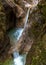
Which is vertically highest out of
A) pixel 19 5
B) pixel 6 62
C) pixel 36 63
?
pixel 36 63

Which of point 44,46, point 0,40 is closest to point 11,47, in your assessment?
point 0,40

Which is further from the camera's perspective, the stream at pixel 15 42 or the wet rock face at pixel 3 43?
the wet rock face at pixel 3 43

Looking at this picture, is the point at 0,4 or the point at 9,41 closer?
the point at 9,41

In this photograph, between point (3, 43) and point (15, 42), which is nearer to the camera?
point (3, 43)

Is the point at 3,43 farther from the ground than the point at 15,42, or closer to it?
farther from the ground

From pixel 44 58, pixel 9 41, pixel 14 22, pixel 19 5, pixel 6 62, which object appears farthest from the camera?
pixel 19 5

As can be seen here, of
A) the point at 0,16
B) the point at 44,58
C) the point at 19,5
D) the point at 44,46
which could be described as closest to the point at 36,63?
the point at 44,58

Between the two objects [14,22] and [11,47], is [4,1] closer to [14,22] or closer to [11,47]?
[14,22]

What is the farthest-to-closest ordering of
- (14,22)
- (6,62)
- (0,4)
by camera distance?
(14,22) → (0,4) → (6,62)

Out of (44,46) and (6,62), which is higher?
(44,46)

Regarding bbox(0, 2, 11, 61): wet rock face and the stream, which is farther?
bbox(0, 2, 11, 61): wet rock face
